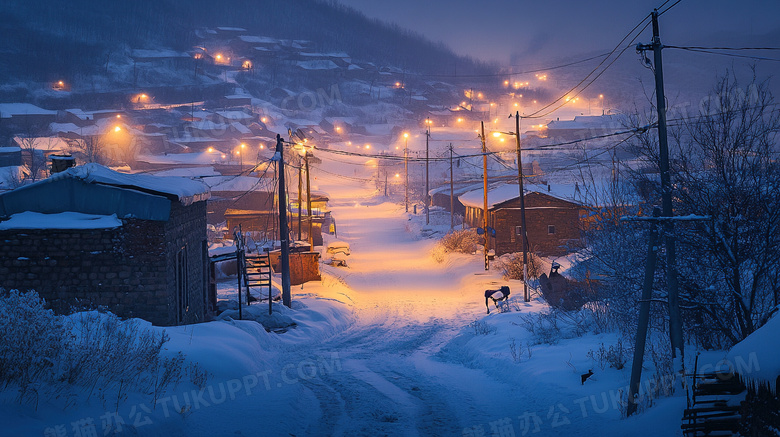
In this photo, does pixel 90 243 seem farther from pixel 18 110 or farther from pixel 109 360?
pixel 18 110

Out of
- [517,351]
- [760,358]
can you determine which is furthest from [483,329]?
[760,358]

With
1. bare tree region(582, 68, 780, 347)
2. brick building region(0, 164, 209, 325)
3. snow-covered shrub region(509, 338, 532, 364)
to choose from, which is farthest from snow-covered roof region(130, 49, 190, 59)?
bare tree region(582, 68, 780, 347)

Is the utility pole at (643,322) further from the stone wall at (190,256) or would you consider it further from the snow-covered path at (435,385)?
the stone wall at (190,256)

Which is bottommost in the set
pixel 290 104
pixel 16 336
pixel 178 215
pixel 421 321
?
pixel 421 321

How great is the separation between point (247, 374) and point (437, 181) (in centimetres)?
6877

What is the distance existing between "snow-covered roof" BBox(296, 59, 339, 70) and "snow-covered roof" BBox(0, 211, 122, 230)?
16016 cm

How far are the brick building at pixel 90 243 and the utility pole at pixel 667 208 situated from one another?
9.94 meters

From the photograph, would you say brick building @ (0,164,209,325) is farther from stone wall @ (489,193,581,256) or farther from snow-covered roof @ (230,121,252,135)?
snow-covered roof @ (230,121,252,135)

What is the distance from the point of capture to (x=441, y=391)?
9406 mm

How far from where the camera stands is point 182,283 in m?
13.7

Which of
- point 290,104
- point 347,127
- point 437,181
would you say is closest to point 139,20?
point 290,104

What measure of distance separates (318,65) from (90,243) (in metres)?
163

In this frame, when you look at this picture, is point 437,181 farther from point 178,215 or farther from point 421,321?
point 178,215

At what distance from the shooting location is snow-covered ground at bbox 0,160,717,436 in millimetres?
6367
